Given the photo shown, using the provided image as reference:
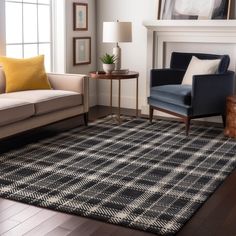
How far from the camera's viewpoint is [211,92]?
4863mm

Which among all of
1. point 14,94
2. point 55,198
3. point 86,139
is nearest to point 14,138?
point 14,94

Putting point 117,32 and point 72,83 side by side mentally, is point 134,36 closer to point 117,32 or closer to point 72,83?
point 117,32

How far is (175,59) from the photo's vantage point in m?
5.52

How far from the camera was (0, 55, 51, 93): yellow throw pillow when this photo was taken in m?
4.69

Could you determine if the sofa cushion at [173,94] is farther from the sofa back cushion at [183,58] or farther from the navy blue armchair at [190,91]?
the sofa back cushion at [183,58]

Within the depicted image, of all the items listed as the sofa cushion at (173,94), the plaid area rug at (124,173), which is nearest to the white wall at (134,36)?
the sofa cushion at (173,94)

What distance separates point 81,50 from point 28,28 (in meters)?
0.88

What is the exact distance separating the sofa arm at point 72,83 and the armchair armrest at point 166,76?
805 mm

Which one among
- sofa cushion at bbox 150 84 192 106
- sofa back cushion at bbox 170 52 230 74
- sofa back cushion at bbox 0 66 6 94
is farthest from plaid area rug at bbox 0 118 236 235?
sofa back cushion at bbox 170 52 230 74

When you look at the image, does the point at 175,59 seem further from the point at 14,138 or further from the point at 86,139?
the point at 14,138

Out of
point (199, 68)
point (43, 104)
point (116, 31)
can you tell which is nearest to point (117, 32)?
point (116, 31)

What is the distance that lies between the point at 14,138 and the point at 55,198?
5.54ft

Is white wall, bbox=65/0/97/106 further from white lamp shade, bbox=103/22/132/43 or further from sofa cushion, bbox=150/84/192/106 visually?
sofa cushion, bbox=150/84/192/106

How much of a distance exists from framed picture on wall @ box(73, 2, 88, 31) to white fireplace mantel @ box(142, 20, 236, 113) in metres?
0.89
